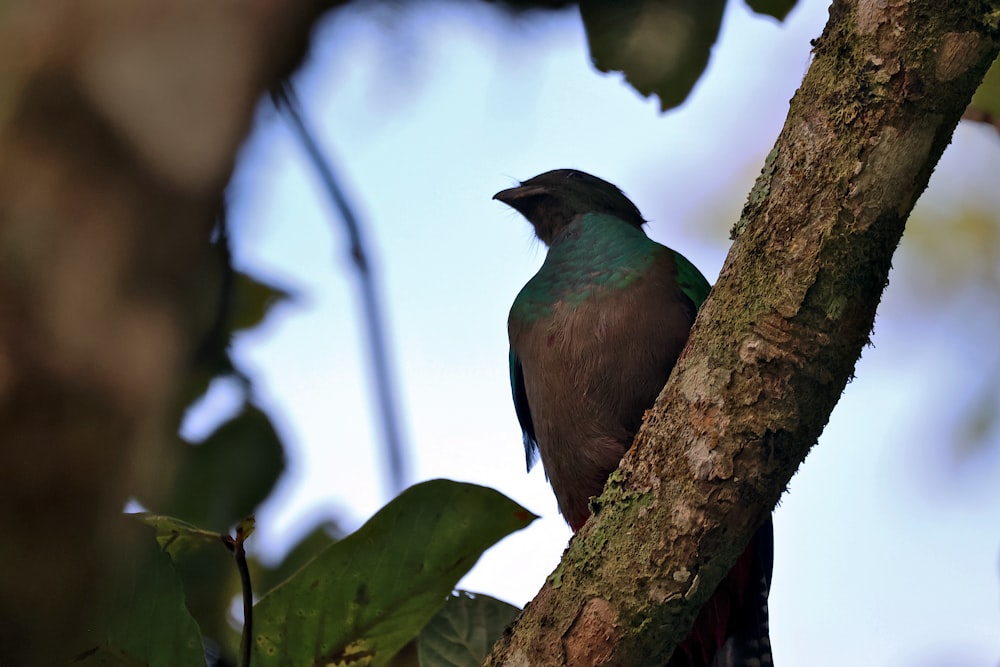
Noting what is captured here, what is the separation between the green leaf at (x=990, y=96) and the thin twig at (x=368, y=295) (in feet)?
6.39

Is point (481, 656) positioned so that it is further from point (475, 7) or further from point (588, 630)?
point (475, 7)

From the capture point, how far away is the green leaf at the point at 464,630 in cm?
241

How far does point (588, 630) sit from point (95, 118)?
1.45m

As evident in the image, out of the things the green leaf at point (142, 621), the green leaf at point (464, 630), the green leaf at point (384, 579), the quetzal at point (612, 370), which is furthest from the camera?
the quetzal at point (612, 370)

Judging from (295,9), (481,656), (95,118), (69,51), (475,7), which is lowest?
(481,656)

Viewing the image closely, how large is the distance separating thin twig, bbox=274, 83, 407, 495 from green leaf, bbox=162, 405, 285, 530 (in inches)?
13.5

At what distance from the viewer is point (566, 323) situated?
9.84 ft

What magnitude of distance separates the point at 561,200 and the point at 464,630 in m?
1.68

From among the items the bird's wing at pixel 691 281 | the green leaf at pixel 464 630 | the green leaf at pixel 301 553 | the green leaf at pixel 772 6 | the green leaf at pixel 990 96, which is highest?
the green leaf at pixel 772 6

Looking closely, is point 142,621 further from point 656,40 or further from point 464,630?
point 656,40

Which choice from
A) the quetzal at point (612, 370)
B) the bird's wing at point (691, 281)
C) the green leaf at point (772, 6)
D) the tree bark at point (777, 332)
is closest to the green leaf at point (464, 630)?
the tree bark at point (777, 332)

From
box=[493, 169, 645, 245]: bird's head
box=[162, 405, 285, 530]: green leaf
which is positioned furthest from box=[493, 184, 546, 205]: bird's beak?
Result: box=[162, 405, 285, 530]: green leaf

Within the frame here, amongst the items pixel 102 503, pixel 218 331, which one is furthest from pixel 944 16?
pixel 218 331

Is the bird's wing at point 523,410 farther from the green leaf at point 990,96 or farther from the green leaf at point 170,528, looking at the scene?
the green leaf at point 990,96
